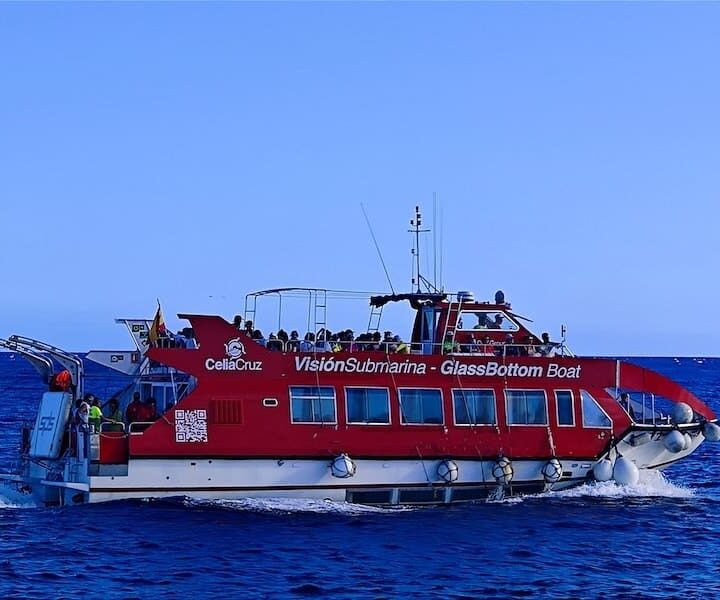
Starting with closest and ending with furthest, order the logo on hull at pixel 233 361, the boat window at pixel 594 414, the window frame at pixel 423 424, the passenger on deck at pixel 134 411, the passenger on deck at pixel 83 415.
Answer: the passenger on deck at pixel 83 415 < the logo on hull at pixel 233 361 < the passenger on deck at pixel 134 411 < the window frame at pixel 423 424 < the boat window at pixel 594 414

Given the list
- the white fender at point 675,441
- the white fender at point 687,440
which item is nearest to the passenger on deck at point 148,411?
the white fender at point 675,441

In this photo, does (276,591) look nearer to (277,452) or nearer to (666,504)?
(277,452)

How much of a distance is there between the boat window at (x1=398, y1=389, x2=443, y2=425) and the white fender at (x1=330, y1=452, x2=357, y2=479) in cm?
181

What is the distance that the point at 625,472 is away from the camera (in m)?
29.8

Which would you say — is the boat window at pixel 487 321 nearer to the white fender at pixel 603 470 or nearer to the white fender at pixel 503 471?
the white fender at pixel 503 471

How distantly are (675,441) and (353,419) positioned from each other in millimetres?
7931

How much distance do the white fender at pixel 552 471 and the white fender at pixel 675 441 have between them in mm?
2858

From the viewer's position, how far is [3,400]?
83.4 metres

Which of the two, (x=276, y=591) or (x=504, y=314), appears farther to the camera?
(x=504, y=314)

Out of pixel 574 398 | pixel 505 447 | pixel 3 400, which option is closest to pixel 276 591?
pixel 505 447

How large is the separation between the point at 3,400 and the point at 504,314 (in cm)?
5899

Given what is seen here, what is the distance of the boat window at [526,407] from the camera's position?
98.1 ft

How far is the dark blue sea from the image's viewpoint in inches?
861

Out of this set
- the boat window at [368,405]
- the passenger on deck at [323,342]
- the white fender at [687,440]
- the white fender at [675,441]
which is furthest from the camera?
the white fender at [687,440]
